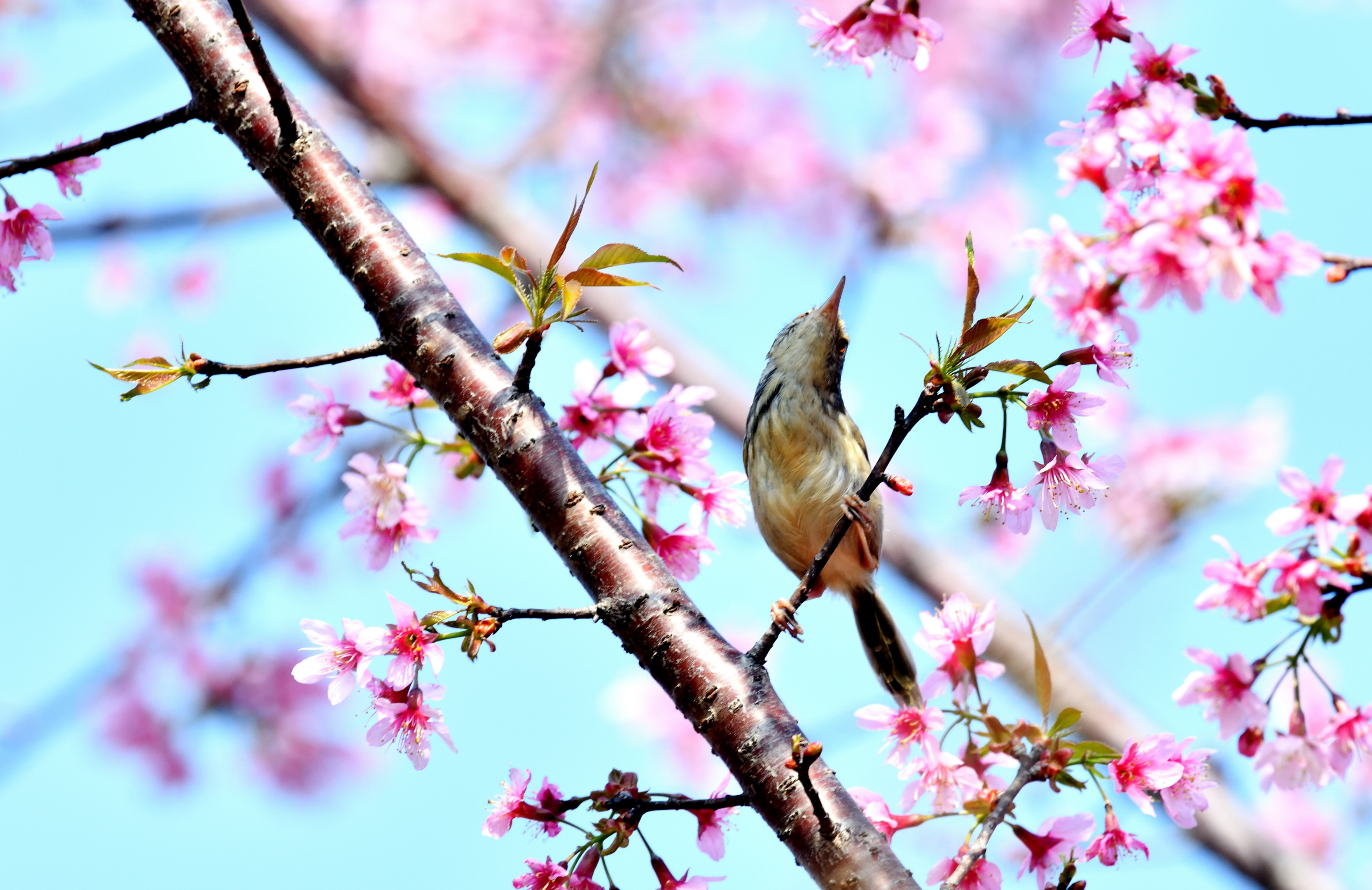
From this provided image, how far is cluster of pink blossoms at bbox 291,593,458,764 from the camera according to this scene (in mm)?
1965

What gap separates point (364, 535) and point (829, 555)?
112 cm

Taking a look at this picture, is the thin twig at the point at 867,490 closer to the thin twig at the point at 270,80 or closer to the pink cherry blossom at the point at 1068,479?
the pink cherry blossom at the point at 1068,479

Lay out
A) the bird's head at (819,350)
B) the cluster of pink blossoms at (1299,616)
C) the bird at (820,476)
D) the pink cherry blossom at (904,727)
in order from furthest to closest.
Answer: the bird's head at (819,350) < the bird at (820,476) < the pink cherry blossom at (904,727) < the cluster of pink blossoms at (1299,616)

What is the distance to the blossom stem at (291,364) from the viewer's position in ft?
6.46

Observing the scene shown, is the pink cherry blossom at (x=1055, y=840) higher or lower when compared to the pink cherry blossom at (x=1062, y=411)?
lower

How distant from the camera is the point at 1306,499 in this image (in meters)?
1.84

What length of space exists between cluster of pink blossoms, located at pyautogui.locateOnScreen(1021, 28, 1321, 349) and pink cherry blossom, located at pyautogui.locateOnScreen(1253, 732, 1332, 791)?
0.79 m

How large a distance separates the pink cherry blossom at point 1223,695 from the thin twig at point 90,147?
7.19 ft

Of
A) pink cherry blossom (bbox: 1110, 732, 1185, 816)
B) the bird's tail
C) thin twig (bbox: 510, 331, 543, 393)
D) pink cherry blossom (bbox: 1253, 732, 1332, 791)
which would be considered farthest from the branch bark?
the bird's tail

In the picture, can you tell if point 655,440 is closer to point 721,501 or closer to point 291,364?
point 721,501

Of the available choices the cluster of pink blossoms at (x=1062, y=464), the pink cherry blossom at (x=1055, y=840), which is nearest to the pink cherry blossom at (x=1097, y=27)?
the cluster of pink blossoms at (x=1062, y=464)

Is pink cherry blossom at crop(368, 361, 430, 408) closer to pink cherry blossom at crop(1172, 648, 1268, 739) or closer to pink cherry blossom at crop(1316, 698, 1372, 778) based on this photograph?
pink cherry blossom at crop(1172, 648, 1268, 739)

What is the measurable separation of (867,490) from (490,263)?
0.75m

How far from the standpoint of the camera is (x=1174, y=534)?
5.26 meters
